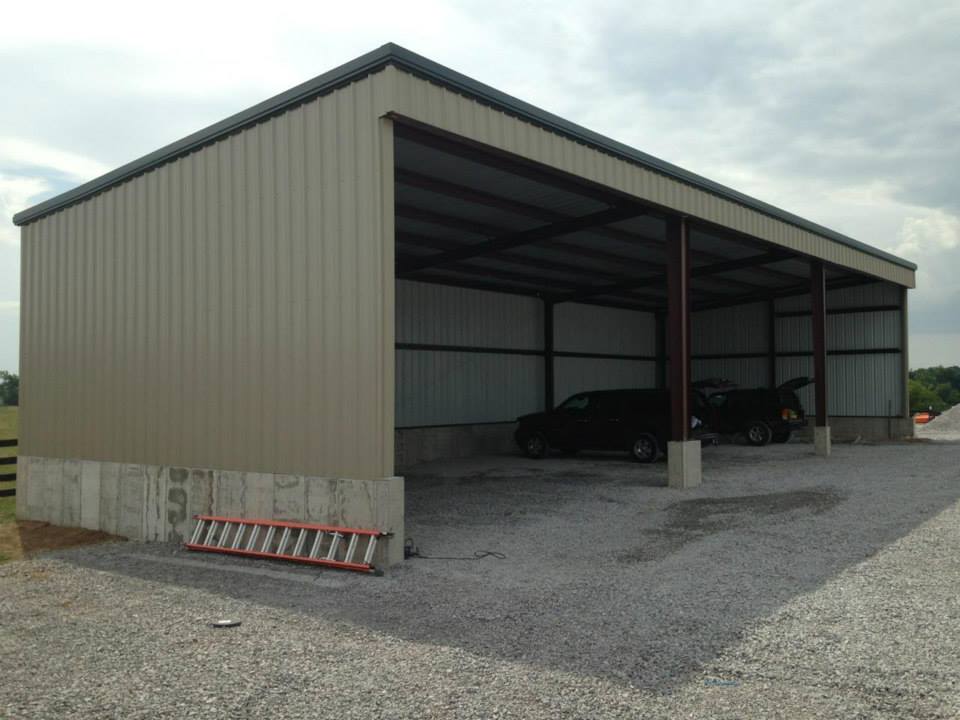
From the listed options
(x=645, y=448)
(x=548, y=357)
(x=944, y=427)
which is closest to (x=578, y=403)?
(x=645, y=448)

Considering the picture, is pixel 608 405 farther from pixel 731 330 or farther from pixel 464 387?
pixel 731 330

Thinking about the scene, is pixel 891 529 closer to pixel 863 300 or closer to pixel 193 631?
pixel 193 631

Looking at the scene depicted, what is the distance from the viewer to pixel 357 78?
7.86 meters

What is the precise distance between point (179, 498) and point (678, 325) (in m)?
7.56

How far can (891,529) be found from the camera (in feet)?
28.2

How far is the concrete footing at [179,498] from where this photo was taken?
7.61 metres

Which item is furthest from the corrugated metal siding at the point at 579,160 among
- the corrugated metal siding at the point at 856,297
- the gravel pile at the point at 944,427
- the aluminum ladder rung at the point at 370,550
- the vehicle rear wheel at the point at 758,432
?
the gravel pile at the point at 944,427

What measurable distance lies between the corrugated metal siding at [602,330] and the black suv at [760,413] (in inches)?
165

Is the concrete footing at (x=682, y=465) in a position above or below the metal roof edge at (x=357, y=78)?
below

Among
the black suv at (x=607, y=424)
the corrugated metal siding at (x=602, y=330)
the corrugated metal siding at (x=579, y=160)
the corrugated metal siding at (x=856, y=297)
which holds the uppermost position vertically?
the corrugated metal siding at (x=579, y=160)

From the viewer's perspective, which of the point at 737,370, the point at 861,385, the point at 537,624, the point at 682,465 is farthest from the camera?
the point at 737,370

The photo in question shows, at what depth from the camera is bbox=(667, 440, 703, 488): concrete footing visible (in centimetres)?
1211

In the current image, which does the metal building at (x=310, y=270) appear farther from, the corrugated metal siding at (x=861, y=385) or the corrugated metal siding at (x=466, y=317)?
the corrugated metal siding at (x=861, y=385)

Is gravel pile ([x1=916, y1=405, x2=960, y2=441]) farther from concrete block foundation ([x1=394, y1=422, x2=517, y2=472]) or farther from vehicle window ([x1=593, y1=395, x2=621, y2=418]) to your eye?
concrete block foundation ([x1=394, y1=422, x2=517, y2=472])
